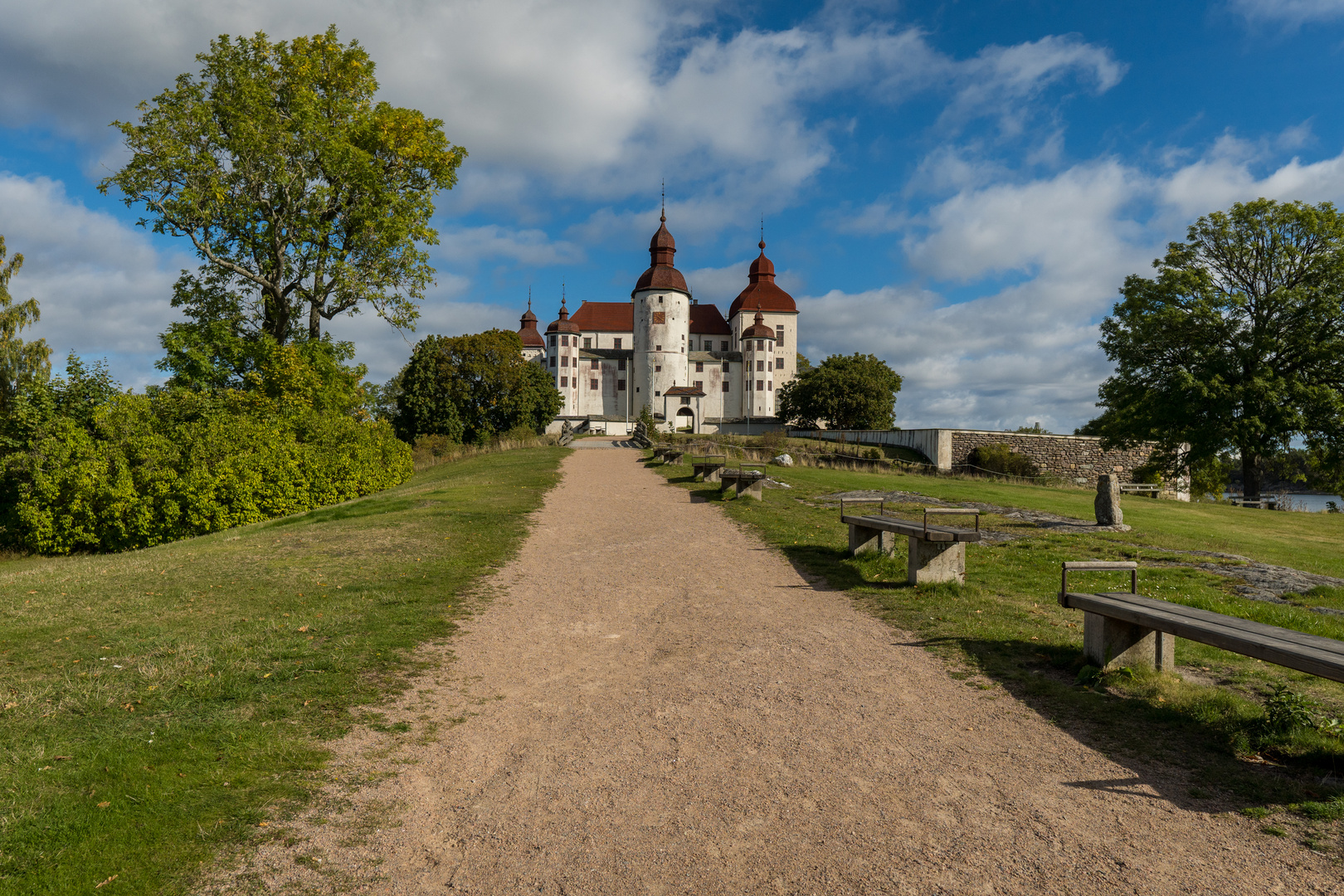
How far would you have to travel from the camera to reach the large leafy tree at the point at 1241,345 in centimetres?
2709

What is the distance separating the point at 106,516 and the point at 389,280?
12.4 meters

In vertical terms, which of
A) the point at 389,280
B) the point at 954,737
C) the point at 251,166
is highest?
the point at 251,166

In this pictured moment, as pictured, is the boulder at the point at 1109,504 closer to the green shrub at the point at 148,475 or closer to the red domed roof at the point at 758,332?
the green shrub at the point at 148,475

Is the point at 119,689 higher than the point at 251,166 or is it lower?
lower

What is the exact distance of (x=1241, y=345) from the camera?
29.0 m

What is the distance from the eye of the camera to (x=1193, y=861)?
3.48 metres

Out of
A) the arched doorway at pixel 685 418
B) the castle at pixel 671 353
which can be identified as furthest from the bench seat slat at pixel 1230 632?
the arched doorway at pixel 685 418

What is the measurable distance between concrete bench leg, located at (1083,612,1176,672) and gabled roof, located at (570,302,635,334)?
84413 mm

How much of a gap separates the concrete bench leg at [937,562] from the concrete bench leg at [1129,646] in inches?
124

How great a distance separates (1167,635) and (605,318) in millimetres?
86956

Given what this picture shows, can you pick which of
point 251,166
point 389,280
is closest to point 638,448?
point 389,280

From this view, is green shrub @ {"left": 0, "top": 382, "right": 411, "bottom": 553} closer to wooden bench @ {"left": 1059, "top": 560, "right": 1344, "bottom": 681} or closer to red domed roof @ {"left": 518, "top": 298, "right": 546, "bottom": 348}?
wooden bench @ {"left": 1059, "top": 560, "right": 1344, "bottom": 681}

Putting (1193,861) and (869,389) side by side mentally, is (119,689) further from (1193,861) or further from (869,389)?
(869,389)

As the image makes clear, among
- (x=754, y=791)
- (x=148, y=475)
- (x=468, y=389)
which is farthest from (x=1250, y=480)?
(x=468, y=389)
